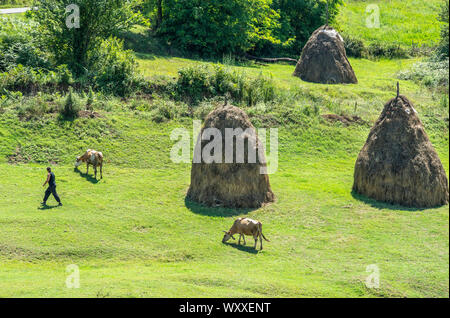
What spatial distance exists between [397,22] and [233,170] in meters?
40.9

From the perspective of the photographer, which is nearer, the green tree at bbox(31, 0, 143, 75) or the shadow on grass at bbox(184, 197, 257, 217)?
the shadow on grass at bbox(184, 197, 257, 217)

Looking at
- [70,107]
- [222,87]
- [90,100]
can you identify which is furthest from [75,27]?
[222,87]

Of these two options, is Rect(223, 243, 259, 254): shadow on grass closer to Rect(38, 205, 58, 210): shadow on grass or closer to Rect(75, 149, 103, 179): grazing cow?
Rect(38, 205, 58, 210): shadow on grass

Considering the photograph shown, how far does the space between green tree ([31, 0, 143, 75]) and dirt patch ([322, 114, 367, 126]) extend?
1306cm

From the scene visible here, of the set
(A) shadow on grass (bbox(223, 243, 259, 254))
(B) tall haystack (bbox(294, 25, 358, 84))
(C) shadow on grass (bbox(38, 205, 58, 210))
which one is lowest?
(A) shadow on grass (bbox(223, 243, 259, 254))

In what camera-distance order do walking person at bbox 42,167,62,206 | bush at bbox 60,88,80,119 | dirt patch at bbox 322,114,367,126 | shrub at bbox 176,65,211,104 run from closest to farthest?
walking person at bbox 42,167,62,206 → bush at bbox 60,88,80,119 → dirt patch at bbox 322,114,367,126 → shrub at bbox 176,65,211,104

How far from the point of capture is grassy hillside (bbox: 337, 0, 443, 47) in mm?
56406

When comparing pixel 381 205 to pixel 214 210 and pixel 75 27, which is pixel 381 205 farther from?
pixel 75 27

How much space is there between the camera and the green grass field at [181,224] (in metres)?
18.5

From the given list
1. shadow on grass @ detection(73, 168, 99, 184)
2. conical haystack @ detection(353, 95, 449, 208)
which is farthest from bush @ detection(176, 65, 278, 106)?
conical haystack @ detection(353, 95, 449, 208)

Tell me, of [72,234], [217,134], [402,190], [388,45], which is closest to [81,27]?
[217,134]

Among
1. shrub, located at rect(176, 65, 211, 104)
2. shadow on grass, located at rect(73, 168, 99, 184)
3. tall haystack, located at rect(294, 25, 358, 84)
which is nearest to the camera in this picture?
shadow on grass, located at rect(73, 168, 99, 184)

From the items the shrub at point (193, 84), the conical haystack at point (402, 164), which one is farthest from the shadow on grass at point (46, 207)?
the shrub at point (193, 84)

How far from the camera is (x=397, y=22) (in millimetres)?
60531
